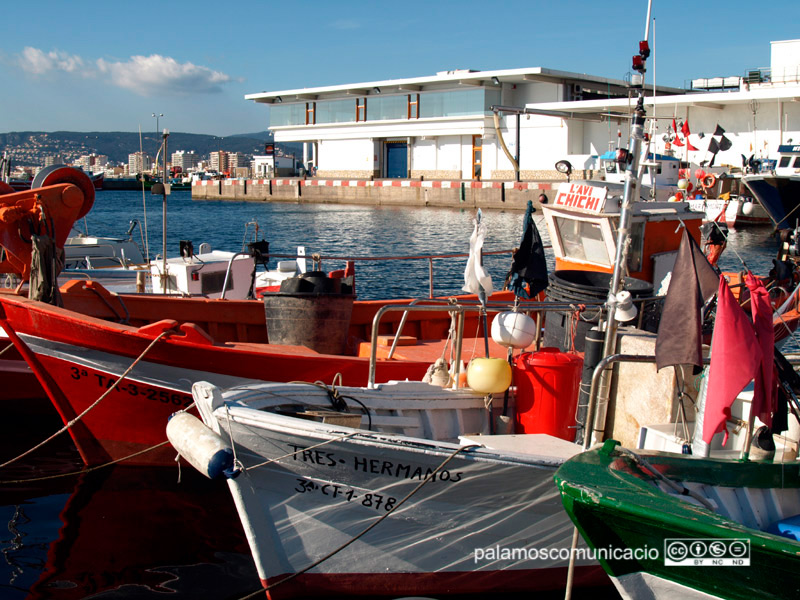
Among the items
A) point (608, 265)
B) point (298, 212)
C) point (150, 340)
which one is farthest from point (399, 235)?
point (150, 340)

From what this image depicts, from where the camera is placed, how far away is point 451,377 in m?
7.12

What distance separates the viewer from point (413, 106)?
208ft

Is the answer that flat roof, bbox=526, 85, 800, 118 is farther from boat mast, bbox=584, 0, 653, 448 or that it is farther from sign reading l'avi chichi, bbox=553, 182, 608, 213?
boat mast, bbox=584, 0, 653, 448

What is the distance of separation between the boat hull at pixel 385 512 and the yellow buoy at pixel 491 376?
123 cm

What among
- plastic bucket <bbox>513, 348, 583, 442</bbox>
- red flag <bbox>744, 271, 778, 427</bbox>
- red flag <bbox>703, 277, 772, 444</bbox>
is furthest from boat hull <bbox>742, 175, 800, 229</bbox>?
red flag <bbox>703, 277, 772, 444</bbox>

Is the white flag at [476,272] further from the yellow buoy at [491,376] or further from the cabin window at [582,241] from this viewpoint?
the cabin window at [582,241]

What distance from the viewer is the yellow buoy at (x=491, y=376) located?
6.49m

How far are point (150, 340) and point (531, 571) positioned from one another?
430 cm

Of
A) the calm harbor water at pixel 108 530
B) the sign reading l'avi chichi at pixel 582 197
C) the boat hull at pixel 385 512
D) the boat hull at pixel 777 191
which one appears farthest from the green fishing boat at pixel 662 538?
the boat hull at pixel 777 191

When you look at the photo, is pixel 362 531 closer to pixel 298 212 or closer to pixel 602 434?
pixel 602 434

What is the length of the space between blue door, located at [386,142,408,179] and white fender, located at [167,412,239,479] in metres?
62.8

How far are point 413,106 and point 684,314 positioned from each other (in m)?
60.6

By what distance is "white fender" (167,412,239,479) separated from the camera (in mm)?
4910

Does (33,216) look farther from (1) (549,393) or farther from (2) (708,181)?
(2) (708,181)
